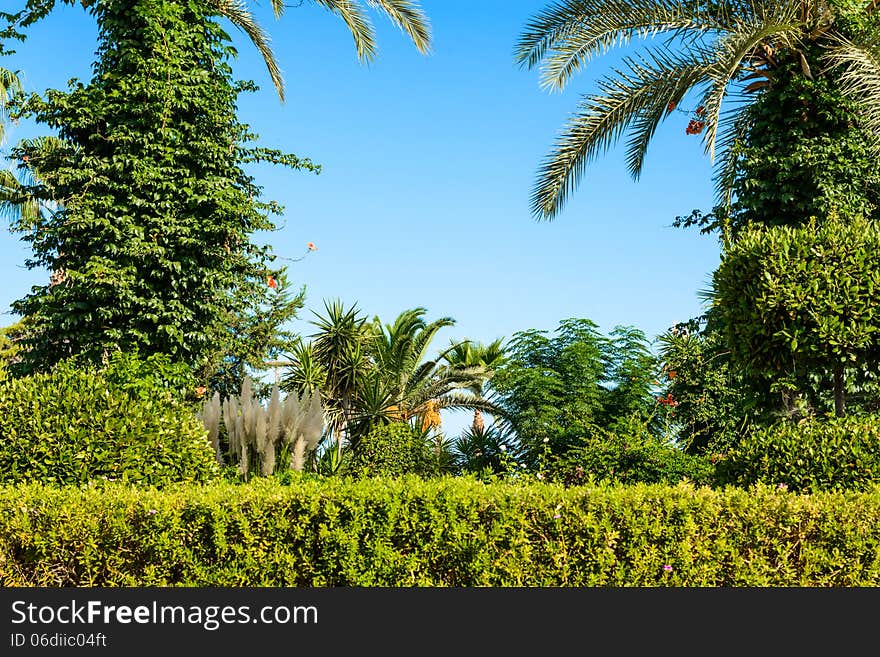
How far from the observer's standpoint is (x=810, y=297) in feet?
22.4

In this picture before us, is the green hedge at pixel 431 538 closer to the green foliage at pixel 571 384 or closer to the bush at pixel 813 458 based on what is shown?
the bush at pixel 813 458

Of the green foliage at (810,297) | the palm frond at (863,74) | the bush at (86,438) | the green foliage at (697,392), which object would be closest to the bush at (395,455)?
the green foliage at (697,392)

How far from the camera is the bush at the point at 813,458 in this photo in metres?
6.14

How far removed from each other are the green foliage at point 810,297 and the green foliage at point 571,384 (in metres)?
4.94

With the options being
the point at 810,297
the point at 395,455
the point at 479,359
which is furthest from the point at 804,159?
the point at 479,359

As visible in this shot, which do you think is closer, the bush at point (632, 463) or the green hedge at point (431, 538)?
the green hedge at point (431, 538)

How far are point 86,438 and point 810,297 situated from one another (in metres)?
6.29

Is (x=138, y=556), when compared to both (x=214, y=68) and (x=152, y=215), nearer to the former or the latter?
(x=152, y=215)

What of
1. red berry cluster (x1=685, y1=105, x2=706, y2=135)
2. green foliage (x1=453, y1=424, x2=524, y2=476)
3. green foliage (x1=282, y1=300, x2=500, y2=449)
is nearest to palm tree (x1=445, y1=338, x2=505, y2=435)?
green foliage (x1=282, y1=300, x2=500, y2=449)

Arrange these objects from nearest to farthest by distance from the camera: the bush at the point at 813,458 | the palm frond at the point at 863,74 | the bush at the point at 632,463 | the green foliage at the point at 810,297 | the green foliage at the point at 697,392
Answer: the bush at the point at 813,458 → the green foliage at the point at 810,297 → the bush at the point at 632,463 → the palm frond at the point at 863,74 → the green foliage at the point at 697,392

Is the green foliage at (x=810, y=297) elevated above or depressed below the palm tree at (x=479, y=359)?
below

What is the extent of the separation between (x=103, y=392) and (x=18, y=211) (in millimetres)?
19041

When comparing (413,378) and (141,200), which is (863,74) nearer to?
(141,200)

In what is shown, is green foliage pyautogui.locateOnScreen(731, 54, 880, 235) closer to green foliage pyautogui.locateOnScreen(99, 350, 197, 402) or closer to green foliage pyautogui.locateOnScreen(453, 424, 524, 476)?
green foliage pyautogui.locateOnScreen(453, 424, 524, 476)
